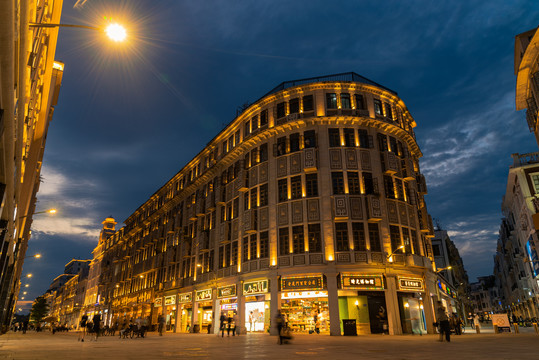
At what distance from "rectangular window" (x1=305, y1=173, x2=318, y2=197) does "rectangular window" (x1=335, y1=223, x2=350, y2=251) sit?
3347 mm

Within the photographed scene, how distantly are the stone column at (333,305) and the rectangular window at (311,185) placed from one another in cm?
680

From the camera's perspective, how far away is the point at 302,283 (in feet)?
89.2

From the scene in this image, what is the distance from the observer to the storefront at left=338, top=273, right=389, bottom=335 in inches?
1029

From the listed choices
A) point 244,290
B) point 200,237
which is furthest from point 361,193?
point 200,237

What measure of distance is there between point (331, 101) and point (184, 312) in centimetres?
2931

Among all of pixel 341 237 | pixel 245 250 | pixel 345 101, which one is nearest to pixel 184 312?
pixel 245 250

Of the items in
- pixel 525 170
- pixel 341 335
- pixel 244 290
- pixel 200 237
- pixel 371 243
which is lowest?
pixel 341 335

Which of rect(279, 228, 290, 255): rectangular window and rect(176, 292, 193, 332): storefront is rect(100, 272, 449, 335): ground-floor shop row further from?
rect(176, 292, 193, 332): storefront

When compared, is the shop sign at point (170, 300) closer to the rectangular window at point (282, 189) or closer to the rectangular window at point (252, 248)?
the rectangular window at point (252, 248)

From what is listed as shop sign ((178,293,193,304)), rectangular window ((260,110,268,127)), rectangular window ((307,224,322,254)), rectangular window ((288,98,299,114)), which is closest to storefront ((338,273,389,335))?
rectangular window ((307,224,322,254))

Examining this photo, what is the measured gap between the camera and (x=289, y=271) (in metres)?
28.1

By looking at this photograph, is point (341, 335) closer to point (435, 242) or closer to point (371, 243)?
point (371, 243)

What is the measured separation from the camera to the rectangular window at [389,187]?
1171 inches

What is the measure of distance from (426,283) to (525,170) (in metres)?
24.0
